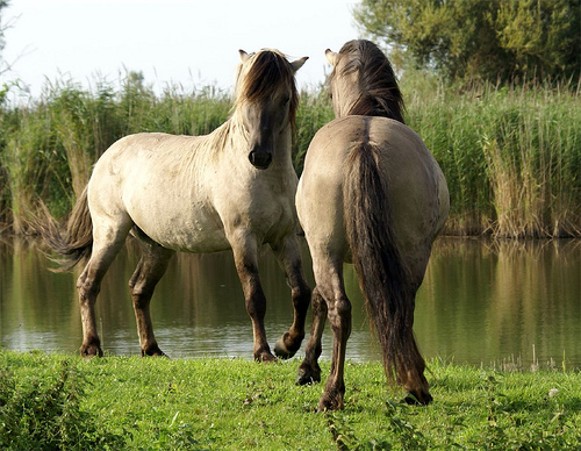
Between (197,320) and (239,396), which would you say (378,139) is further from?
(197,320)

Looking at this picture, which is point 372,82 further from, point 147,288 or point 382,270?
point 147,288

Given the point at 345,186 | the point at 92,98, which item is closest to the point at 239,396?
the point at 345,186

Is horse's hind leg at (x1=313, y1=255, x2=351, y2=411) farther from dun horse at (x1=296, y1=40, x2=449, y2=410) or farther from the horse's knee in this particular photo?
the horse's knee

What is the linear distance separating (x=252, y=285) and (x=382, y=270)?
2.36 meters

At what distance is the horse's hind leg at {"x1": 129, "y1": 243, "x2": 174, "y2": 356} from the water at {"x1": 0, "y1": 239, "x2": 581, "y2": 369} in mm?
519

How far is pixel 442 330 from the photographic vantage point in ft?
35.3

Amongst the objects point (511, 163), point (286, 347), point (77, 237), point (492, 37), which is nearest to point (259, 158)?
→ point (286, 347)

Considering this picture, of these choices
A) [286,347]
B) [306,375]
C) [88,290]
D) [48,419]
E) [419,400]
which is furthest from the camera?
[88,290]

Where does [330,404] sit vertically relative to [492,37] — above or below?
below

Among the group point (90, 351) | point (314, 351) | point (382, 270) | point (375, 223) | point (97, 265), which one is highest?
point (375, 223)

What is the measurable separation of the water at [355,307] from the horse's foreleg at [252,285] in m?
1.45

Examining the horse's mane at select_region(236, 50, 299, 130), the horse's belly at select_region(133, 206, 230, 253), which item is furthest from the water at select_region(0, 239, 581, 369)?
the horse's mane at select_region(236, 50, 299, 130)

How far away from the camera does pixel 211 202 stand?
8164mm

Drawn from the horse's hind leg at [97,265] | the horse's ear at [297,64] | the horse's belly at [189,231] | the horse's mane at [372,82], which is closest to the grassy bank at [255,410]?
the horse's belly at [189,231]
